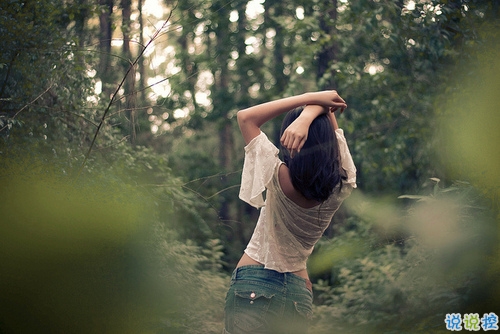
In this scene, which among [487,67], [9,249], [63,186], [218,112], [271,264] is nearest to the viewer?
[271,264]

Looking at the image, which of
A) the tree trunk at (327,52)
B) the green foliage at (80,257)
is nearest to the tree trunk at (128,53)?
the green foliage at (80,257)

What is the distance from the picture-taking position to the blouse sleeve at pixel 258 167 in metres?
1.93

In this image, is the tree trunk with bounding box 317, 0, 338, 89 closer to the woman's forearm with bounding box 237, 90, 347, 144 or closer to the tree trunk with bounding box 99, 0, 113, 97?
the tree trunk with bounding box 99, 0, 113, 97

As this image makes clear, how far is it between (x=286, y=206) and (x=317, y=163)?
190 millimetres

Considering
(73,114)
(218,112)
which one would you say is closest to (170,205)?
(73,114)

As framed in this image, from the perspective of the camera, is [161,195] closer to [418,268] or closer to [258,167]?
[418,268]

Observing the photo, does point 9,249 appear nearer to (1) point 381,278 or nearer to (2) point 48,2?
(2) point 48,2

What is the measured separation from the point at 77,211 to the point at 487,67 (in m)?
3.41

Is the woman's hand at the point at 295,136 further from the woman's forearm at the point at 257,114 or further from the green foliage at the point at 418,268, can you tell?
the green foliage at the point at 418,268

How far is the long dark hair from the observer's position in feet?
6.16

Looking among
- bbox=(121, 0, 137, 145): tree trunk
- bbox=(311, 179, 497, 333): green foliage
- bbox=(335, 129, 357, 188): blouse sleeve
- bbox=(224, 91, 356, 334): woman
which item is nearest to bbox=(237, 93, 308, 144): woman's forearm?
bbox=(224, 91, 356, 334): woman

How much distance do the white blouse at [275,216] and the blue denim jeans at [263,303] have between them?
4 centimetres

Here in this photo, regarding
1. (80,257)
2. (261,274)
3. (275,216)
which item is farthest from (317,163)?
(80,257)

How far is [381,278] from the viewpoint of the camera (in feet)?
16.6
